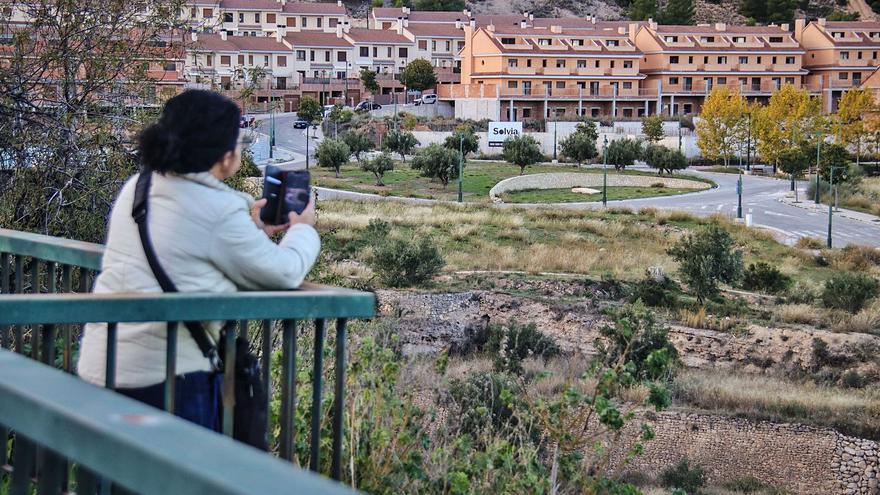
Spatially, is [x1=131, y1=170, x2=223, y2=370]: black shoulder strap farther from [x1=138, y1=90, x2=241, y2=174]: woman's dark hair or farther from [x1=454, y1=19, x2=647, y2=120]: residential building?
[x1=454, y1=19, x2=647, y2=120]: residential building

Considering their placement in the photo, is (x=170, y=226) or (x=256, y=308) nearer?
(x=256, y=308)

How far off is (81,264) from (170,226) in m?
0.81

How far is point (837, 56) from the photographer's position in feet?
282

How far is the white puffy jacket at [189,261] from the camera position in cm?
308

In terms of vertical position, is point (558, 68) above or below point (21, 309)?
above

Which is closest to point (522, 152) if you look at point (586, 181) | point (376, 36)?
point (586, 181)

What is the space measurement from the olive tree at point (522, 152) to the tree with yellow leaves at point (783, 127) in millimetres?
12864

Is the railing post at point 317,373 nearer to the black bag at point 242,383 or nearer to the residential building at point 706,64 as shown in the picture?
the black bag at point 242,383

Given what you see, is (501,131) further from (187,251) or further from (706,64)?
(187,251)

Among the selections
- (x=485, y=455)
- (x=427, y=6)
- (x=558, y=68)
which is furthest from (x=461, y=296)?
(x=427, y=6)

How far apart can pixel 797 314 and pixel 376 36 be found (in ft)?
223

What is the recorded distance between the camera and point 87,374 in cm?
320

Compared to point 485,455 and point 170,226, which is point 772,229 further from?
point 170,226

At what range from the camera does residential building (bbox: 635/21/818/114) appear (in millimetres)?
82875
